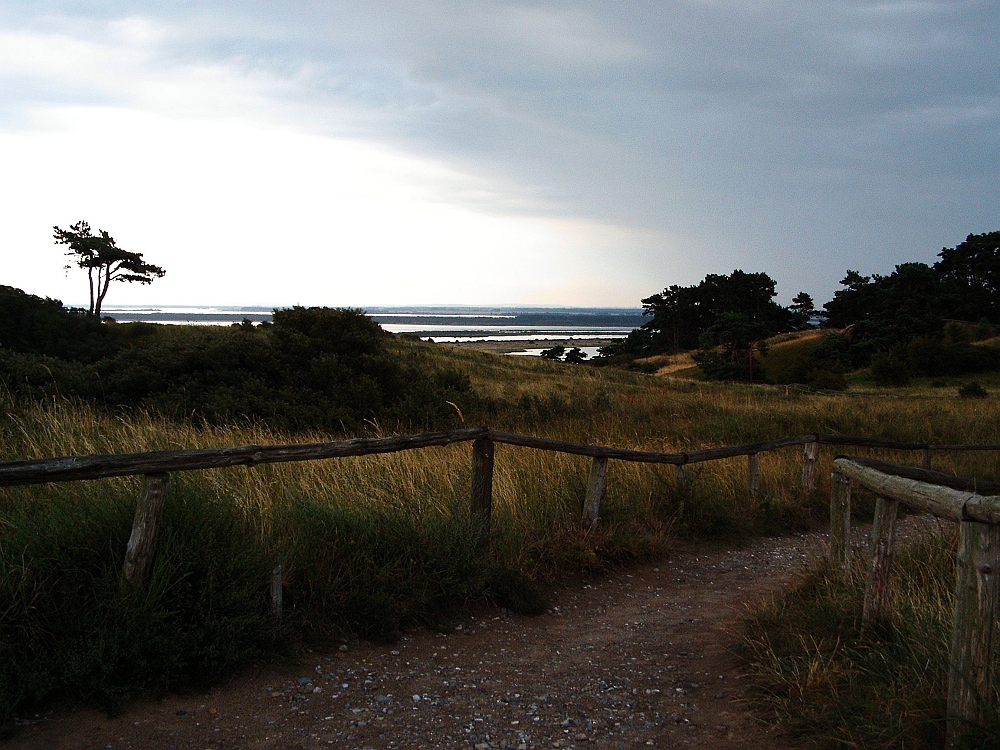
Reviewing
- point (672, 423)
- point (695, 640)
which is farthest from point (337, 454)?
point (672, 423)

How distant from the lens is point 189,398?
39.5 ft

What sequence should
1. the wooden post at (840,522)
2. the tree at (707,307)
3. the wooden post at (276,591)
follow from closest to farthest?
the wooden post at (276,591) → the wooden post at (840,522) → the tree at (707,307)

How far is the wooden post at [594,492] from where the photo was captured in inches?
267

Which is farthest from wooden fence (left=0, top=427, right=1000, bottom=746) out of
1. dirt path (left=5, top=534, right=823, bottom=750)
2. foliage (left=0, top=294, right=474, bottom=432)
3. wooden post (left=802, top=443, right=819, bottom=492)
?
foliage (left=0, top=294, right=474, bottom=432)

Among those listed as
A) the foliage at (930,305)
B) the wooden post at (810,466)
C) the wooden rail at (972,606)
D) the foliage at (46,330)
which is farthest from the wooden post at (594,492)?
the foliage at (930,305)

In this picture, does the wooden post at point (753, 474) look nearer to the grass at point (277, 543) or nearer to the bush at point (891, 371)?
the grass at point (277, 543)

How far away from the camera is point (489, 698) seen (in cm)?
407

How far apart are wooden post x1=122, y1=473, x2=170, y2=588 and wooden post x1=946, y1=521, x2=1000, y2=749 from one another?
145 inches

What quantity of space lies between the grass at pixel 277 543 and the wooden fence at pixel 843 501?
205mm

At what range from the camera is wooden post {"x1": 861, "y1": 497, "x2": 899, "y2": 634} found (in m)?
4.00

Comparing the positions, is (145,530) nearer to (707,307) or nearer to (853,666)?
(853,666)

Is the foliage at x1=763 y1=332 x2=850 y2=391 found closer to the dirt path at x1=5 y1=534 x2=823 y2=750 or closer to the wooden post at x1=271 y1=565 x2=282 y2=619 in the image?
the dirt path at x1=5 y1=534 x2=823 y2=750

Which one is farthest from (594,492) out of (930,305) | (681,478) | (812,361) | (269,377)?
(930,305)

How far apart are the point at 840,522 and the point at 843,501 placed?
0.14m
